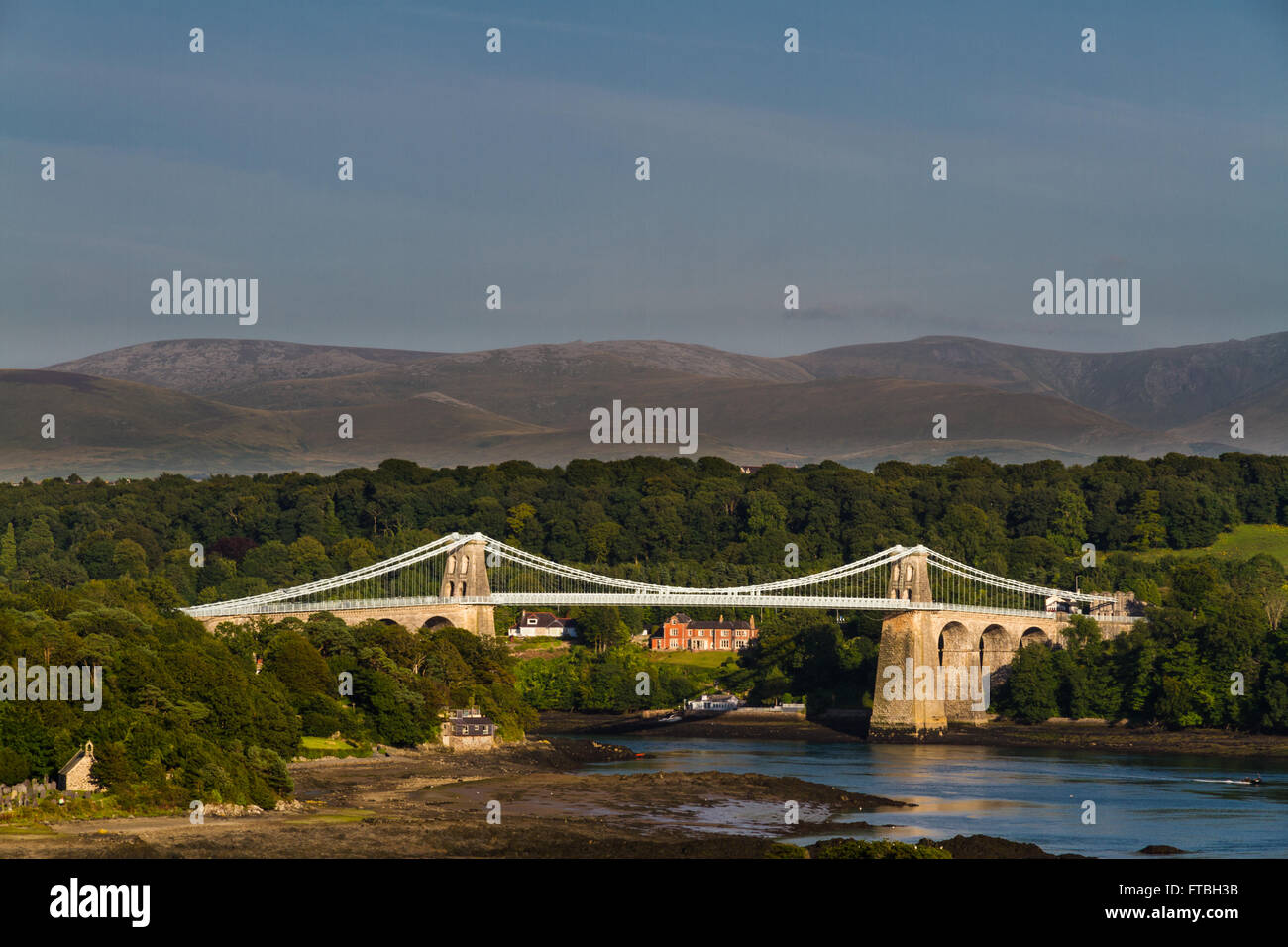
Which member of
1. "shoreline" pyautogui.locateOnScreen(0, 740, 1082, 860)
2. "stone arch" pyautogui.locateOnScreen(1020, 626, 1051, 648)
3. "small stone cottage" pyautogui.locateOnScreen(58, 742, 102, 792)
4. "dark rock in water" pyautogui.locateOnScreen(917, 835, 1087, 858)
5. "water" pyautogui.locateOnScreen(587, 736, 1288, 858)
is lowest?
"water" pyautogui.locateOnScreen(587, 736, 1288, 858)

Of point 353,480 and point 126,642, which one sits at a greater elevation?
point 353,480

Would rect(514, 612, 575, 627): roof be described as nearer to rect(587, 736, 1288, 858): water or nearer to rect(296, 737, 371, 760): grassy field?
rect(587, 736, 1288, 858): water

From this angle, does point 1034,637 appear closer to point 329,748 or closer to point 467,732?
point 467,732

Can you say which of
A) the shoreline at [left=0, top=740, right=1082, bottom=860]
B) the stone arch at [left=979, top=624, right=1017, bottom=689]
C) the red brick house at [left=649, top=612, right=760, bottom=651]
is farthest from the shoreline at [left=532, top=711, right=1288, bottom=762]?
the shoreline at [left=0, top=740, right=1082, bottom=860]

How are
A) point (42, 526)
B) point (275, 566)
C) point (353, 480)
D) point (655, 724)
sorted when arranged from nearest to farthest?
point (655, 724) < point (275, 566) < point (42, 526) < point (353, 480)

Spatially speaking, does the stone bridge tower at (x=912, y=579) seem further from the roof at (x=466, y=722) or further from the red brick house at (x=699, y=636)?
the roof at (x=466, y=722)

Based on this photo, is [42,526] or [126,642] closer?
[126,642]
